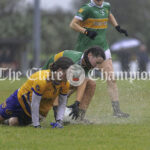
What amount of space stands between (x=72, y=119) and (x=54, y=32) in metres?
44.0

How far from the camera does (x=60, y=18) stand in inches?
2247

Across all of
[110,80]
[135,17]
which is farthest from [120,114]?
[135,17]

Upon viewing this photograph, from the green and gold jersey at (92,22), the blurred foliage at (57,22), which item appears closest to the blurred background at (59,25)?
the blurred foliage at (57,22)

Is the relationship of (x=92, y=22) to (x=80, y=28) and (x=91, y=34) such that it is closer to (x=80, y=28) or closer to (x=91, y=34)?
(x=80, y=28)

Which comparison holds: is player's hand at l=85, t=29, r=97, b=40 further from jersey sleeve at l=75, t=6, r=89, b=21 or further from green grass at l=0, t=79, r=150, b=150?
green grass at l=0, t=79, r=150, b=150

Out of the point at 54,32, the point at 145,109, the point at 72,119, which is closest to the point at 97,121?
the point at 72,119

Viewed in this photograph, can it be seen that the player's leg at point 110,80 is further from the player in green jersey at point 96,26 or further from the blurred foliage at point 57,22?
the blurred foliage at point 57,22

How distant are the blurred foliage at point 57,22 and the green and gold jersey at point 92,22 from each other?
33.4 m

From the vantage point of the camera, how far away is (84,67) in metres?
7.58

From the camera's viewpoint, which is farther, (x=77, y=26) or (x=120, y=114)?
(x=77, y=26)

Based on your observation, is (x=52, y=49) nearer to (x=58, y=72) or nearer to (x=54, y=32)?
(x=54, y=32)

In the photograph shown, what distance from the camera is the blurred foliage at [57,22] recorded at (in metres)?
48.2

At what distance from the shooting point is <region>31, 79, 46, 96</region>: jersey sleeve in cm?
659

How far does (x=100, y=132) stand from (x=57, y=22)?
47944 mm
